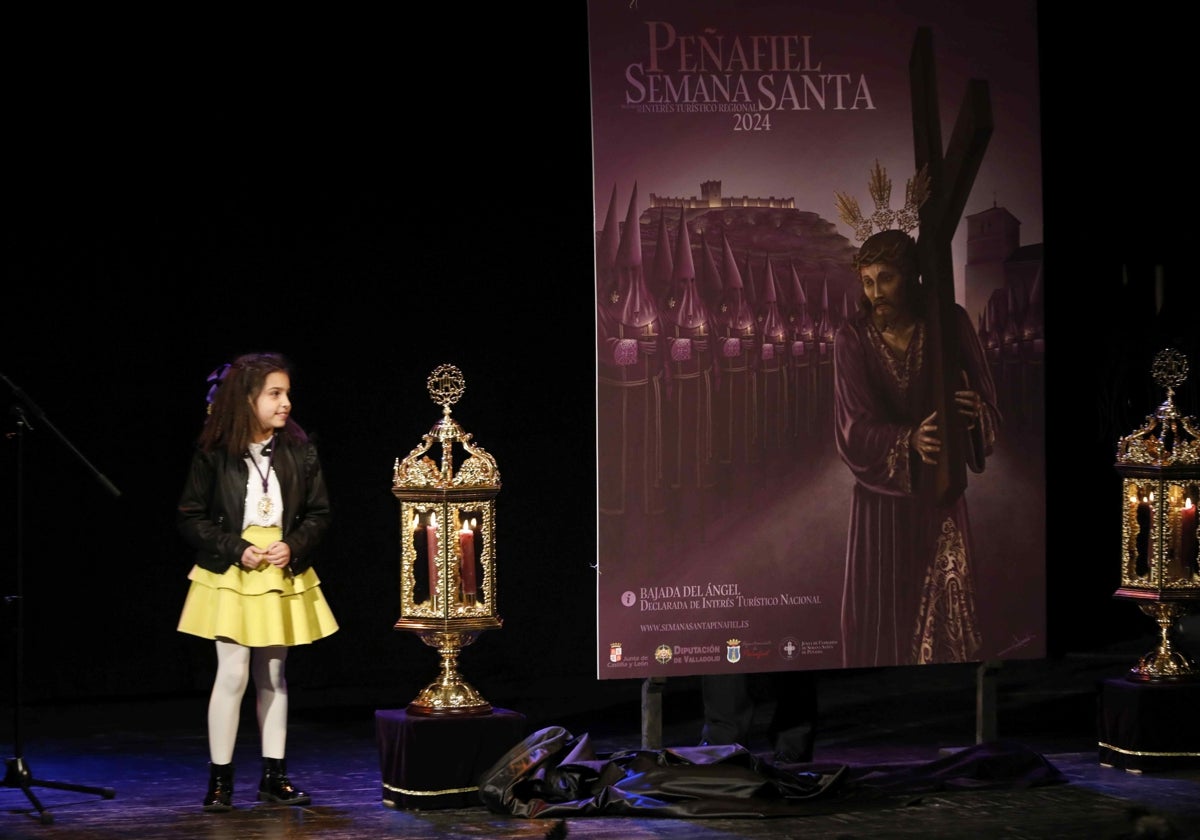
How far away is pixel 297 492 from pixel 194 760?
1407 mm

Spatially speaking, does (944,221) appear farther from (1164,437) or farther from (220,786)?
(220,786)

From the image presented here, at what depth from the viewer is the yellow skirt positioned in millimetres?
5398

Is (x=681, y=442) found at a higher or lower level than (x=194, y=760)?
higher

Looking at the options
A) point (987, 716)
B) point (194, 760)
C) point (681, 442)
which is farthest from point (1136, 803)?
point (194, 760)

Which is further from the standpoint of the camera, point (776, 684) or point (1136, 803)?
point (776, 684)

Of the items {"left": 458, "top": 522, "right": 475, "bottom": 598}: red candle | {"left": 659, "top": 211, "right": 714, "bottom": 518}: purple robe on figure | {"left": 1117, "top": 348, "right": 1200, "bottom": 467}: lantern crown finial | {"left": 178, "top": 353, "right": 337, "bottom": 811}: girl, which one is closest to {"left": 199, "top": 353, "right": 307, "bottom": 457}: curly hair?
{"left": 178, "top": 353, "right": 337, "bottom": 811}: girl

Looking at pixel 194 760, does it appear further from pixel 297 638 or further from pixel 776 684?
pixel 776 684

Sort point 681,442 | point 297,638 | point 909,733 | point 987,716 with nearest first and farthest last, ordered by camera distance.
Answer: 1. point 297,638
2. point 681,442
3. point 987,716
4. point 909,733

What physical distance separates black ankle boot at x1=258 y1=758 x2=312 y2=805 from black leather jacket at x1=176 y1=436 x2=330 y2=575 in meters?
0.66

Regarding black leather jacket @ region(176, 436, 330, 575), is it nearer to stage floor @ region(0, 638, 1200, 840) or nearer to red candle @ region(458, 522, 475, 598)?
red candle @ region(458, 522, 475, 598)

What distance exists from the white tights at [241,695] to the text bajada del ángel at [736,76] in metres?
2.20

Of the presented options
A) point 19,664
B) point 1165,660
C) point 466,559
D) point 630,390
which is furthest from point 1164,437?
point 19,664

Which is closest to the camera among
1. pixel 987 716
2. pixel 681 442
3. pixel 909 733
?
pixel 681 442

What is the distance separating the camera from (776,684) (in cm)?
623
